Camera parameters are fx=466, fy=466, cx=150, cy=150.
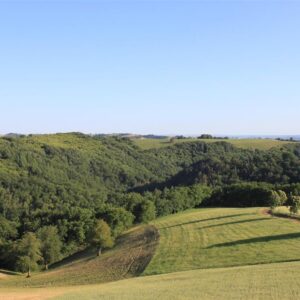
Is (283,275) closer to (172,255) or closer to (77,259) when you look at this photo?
(172,255)

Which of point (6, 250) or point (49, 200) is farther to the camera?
point (49, 200)

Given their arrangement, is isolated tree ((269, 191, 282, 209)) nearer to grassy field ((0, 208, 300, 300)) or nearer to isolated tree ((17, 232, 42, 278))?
grassy field ((0, 208, 300, 300))

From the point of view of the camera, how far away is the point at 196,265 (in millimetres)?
54094

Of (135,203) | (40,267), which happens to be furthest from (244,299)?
(135,203)

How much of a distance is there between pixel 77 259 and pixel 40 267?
1762 centimetres

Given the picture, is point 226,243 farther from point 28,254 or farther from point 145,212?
point 145,212

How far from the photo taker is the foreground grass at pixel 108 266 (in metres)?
61.6

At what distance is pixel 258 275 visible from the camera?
121 ft

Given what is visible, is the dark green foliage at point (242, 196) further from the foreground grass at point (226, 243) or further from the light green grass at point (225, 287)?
the light green grass at point (225, 287)

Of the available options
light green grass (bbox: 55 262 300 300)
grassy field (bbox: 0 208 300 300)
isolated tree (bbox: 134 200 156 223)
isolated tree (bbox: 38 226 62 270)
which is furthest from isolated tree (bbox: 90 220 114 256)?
light green grass (bbox: 55 262 300 300)

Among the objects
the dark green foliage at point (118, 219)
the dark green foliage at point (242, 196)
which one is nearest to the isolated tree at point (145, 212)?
the dark green foliage at point (118, 219)

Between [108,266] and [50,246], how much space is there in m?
37.3

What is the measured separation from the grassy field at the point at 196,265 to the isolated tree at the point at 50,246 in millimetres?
14089

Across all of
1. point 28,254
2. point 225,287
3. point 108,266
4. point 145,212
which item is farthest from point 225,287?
point 145,212
